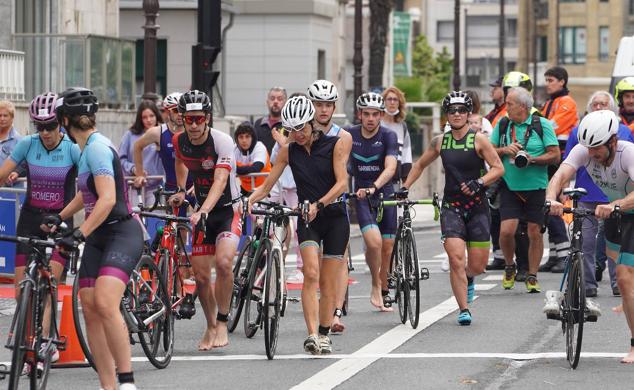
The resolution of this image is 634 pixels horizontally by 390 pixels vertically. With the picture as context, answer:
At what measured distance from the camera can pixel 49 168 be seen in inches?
476

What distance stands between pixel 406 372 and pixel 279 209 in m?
1.90

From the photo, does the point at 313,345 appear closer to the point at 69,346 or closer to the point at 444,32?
the point at 69,346

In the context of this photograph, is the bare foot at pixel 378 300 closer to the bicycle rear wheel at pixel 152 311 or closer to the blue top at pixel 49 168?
the bicycle rear wheel at pixel 152 311

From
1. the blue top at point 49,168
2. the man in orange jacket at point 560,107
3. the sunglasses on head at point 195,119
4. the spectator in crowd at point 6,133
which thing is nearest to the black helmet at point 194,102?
the sunglasses on head at point 195,119

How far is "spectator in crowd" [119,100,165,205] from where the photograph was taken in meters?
18.2

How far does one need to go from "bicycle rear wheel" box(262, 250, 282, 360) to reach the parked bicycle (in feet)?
6.38

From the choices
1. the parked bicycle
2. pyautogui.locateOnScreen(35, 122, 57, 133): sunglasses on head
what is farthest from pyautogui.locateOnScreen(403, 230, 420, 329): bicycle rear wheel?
pyautogui.locateOnScreen(35, 122, 57, 133): sunglasses on head

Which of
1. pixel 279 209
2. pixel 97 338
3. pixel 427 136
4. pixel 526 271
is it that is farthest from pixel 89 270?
pixel 427 136

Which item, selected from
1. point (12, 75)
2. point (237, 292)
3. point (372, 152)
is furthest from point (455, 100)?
point (12, 75)

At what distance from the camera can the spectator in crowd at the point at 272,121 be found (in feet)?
63.5

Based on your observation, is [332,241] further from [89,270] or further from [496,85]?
[496,85]

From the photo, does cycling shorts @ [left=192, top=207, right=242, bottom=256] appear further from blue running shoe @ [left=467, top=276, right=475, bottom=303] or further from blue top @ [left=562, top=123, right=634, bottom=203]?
blue top @ [left=562, top=123, right=634, bottom=203]

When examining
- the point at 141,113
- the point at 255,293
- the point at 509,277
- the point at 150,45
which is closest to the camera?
the point at 255,293

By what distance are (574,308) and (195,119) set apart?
3154mm
